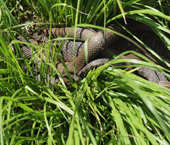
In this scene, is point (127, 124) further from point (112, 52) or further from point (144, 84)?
point (112, 52)

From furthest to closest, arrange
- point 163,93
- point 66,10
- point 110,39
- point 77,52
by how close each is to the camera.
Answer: point 77,52
point 110,39
point 66,10
point 163,93

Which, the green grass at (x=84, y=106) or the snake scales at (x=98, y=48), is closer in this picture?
the green grass at (x=84, y=106)

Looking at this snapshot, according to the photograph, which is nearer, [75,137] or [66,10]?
[75,137]

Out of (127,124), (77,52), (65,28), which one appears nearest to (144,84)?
(127,124)

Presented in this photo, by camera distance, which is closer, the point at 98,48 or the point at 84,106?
the point at 84,106

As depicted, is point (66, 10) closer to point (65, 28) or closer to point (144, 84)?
point (65, 28)

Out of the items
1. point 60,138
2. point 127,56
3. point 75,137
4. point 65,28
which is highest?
point 65,28

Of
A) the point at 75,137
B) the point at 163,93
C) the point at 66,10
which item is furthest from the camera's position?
the point at 66,10

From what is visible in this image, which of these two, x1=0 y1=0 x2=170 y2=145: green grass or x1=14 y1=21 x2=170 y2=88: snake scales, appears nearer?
x1=0 y1=0 x2=170 y2=145: green grass

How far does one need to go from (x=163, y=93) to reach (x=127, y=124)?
1.24ft

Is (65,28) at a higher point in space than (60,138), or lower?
higher

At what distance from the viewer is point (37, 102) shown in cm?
142

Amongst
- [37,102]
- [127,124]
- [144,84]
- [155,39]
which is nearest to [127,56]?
[155,39]

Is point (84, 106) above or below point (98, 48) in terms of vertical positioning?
below
